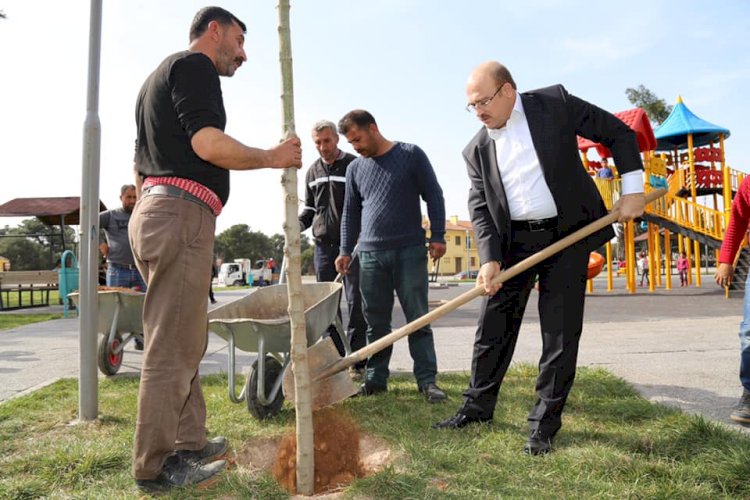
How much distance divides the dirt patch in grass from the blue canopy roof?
69.0 feet

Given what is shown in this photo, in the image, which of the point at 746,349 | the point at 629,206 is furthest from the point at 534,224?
the point at 746,349

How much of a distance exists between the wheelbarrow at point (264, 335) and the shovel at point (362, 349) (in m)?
0.18

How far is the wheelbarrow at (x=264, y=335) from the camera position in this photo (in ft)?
10.3

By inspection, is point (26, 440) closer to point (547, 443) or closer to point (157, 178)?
point (157, 178)

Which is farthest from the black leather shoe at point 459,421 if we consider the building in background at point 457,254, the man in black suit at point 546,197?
the building in background at point 457,254

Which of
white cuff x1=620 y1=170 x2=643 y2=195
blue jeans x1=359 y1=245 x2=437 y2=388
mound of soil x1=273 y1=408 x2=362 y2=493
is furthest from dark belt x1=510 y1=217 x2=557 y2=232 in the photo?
mound of soil x1=273 y1=408 x2=362 y2=493

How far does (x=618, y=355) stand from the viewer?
530 cm

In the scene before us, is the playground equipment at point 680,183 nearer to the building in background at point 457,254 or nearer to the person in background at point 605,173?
the person in background at point 605,173

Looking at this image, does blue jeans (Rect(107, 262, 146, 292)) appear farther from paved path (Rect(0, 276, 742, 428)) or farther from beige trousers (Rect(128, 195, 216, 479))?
beige trousers (Rect(128, 195, 216, 479))

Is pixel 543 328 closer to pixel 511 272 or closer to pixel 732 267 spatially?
pixel 511 272

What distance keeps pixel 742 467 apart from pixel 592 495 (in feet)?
2.23

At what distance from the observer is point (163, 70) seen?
237 cm

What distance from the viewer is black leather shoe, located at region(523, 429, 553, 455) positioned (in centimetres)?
267

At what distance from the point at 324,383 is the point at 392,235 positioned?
4.07ft
